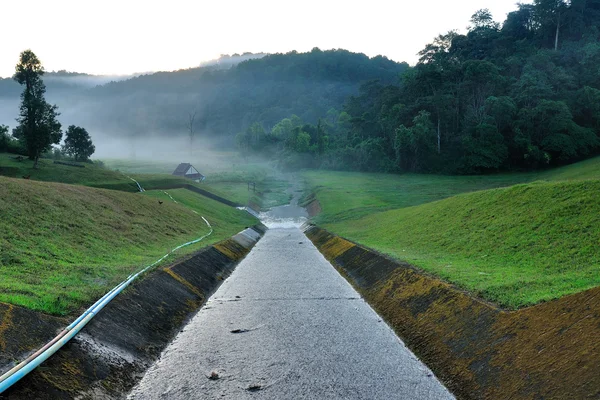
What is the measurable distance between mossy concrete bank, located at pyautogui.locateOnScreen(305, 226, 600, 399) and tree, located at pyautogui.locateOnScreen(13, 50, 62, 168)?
58057mm

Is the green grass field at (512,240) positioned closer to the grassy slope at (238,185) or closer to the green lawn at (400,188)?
the green lawn at (400,188)

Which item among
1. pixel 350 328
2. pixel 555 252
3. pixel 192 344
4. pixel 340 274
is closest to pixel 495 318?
pixel 350 328

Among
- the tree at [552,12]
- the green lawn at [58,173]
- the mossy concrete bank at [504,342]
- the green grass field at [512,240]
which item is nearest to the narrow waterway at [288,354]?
the mossy concrete bank at [504,342]

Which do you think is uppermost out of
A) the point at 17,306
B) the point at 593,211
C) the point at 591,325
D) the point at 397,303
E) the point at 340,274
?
the point at 593,211

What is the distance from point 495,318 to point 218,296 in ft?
36.1

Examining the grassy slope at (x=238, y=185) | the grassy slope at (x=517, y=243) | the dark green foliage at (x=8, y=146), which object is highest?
the dark green foliage at (x=8, y=146)

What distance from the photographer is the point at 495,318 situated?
918 cm

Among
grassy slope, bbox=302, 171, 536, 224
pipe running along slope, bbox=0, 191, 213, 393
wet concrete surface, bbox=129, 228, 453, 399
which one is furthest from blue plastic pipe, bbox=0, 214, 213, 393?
grassy slope, bbox=302, 171, 536, 224

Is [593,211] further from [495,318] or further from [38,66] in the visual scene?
[38,66]

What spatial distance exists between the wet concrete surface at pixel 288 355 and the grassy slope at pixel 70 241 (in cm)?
293

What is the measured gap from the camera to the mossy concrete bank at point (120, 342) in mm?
7469

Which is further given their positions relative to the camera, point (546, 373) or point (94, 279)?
point (94, 279)

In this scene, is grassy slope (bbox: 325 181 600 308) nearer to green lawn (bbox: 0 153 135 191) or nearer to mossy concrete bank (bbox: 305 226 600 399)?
mossy concrete bank (bbox: 305 226 600 399)

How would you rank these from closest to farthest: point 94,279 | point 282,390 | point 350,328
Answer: point 282,390 → point 350,328 → point 94,279
